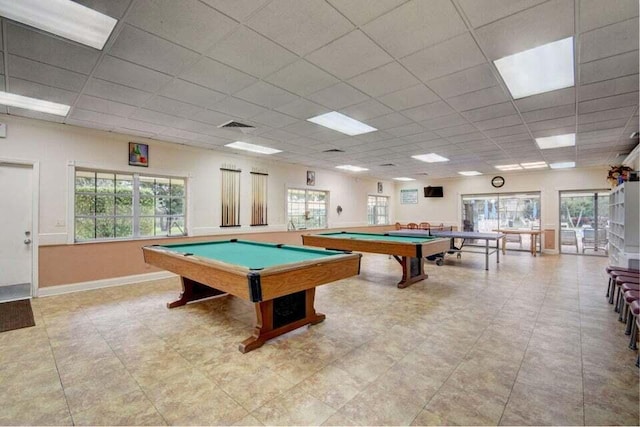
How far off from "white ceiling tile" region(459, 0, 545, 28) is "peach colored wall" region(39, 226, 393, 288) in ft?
18.7

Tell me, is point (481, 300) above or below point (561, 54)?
below

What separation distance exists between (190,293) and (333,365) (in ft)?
8.22

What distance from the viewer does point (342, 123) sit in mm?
4609

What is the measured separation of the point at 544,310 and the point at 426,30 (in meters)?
3.63

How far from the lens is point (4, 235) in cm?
427

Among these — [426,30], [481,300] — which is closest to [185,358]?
[426,30]

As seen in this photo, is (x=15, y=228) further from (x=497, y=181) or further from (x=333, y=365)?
(x=497, y=181)

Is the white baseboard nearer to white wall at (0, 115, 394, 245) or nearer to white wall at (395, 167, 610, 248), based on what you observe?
white wall at (0, 115, 394, 245)

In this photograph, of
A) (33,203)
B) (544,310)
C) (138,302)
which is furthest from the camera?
(33,203)

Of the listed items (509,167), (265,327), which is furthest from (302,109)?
(509,167)

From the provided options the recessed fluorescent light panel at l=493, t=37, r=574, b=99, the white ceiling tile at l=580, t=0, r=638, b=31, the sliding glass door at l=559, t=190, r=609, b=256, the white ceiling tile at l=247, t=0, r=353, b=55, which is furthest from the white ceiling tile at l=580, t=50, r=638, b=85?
the sliding glass door at l=559, t=190, r=609, b=256

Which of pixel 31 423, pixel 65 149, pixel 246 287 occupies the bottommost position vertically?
pixel 31 423

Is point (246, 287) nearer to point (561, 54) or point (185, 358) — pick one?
point (185, 358)

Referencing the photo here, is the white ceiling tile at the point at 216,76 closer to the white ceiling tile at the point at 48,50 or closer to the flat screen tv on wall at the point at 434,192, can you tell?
the white ceiling tile at the point at 48,50
